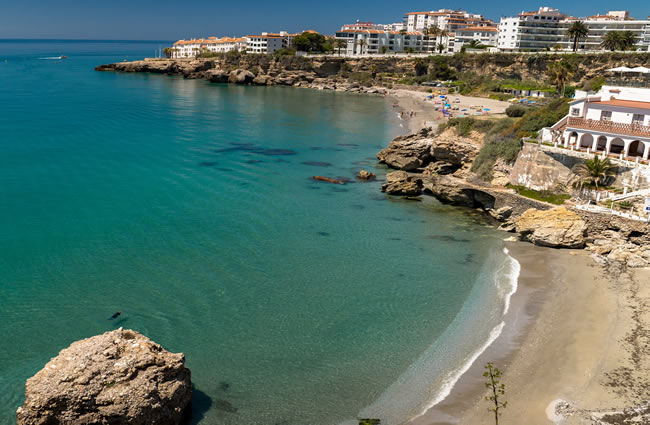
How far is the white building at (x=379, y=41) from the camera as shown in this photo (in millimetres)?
176875

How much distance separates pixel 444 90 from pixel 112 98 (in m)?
73.2

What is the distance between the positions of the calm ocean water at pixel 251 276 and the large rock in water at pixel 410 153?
2531 millimetres

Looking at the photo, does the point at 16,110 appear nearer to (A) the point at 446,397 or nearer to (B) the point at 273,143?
(B) the point at 273,143

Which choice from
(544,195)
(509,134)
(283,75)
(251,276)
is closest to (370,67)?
(283,75)

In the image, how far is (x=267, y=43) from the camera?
588 feet

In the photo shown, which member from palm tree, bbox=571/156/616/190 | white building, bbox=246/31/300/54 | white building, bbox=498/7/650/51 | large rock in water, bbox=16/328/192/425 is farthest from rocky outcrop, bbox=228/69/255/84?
large rock in water, bbox=16/328/192/425

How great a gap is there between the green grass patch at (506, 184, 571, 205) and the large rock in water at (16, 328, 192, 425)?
2895cm

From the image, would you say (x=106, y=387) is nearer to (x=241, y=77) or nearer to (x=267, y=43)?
(x=241, y=77)

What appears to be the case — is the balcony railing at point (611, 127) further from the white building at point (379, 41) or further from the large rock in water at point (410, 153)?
the white building at point (379, 41)

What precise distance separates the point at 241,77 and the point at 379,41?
53.7 meters

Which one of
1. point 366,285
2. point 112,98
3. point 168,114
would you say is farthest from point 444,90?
point 366,285

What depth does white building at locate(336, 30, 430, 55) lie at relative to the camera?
177m

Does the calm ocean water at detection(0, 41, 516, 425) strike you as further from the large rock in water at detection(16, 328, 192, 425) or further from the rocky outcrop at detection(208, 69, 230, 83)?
the rocky outcrop at detection(208, 69, 230, 83)

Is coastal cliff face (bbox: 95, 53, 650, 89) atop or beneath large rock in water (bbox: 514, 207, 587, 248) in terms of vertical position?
atop
